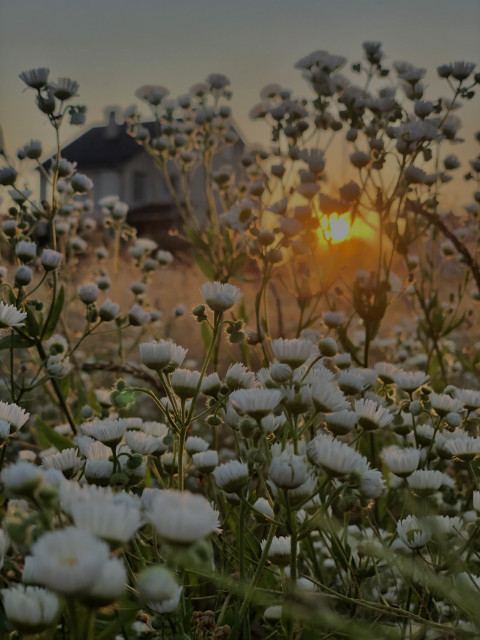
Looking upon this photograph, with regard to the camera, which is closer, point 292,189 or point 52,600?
point 52,600

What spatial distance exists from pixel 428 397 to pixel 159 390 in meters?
1.06

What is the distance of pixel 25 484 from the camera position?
72 centimetres

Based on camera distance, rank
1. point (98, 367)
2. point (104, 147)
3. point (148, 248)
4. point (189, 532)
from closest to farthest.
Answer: point (189, 532)
point (98, 367)
point (148, 248)
point (104, 147)

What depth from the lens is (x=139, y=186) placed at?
27.5 m

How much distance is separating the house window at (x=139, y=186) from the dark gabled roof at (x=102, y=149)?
2.29 ft

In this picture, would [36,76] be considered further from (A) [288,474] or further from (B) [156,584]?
(B) [156,584]

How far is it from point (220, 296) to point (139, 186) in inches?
1054

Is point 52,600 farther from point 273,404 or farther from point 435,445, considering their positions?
point 435,445

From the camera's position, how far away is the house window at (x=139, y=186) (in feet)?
89.7

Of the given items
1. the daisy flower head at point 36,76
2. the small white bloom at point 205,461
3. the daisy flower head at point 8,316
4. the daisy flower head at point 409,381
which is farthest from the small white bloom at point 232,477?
the daisy flower head at point 36,76

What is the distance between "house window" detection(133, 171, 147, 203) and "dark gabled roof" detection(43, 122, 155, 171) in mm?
698

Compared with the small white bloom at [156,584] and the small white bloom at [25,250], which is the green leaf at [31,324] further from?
the small white bloom at [156,584]

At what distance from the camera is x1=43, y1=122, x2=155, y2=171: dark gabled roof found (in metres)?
27.2

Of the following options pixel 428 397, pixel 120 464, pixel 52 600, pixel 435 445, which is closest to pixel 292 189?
pixel 428 397
